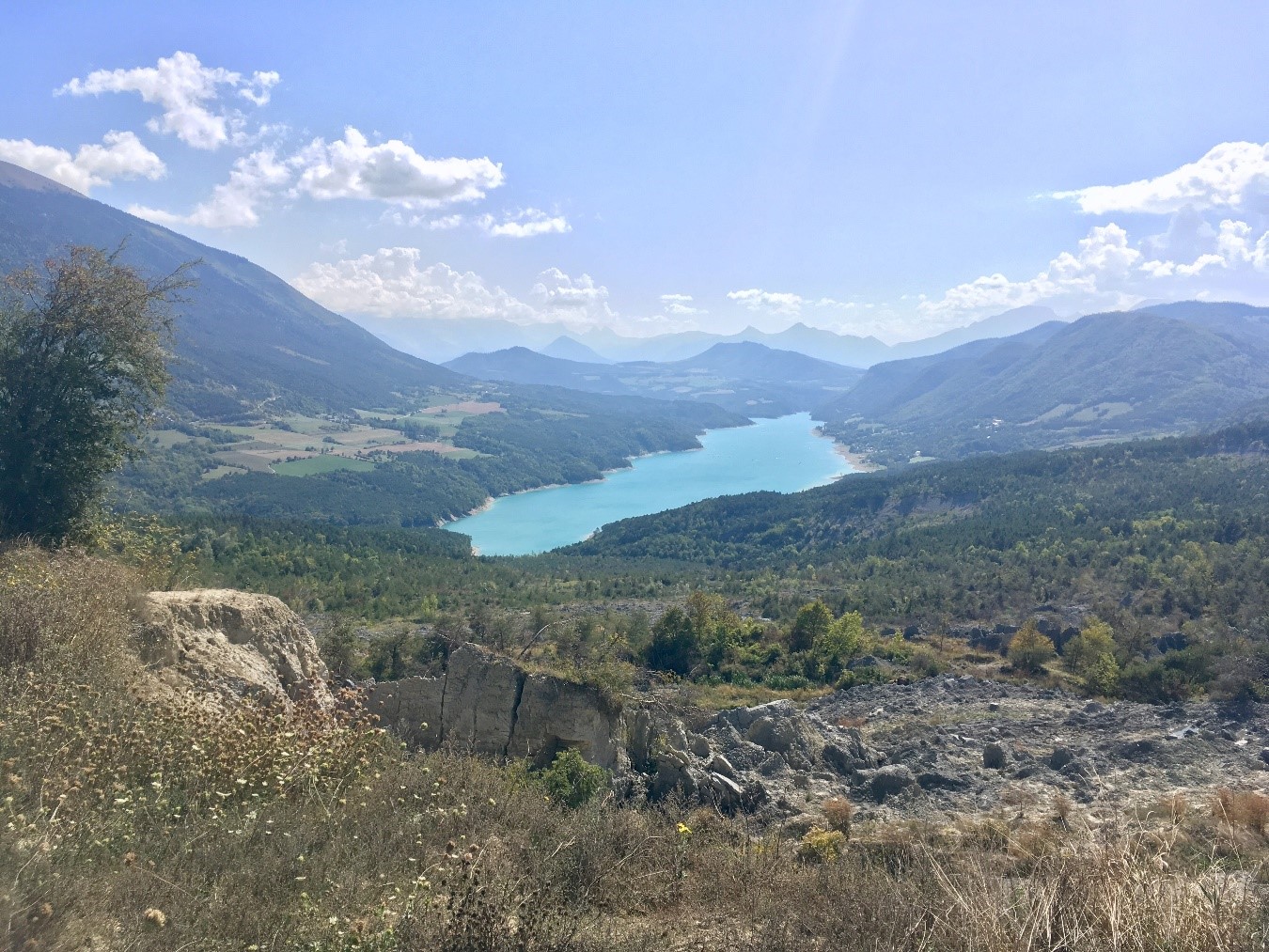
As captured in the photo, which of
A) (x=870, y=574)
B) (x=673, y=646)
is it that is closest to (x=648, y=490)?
(x=870, y=574)

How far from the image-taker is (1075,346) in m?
194

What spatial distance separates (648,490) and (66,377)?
11064 cm

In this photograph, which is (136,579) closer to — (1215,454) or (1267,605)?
(1267,605)

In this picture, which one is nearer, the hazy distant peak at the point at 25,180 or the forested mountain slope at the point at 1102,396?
the forested mountain slope at the point at 1102,396

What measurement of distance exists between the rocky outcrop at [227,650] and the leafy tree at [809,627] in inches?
792

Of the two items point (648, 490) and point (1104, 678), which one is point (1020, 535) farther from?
point (648, 490)

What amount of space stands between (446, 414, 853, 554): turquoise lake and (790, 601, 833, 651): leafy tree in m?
53.9

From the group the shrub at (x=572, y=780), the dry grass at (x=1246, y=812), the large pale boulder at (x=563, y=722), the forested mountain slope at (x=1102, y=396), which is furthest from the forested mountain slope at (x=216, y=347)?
the dry grass at (x=1246, y=812)

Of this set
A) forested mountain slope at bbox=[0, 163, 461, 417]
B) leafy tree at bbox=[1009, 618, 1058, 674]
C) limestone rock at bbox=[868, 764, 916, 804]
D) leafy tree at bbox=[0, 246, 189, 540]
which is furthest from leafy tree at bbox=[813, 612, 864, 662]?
forested mountain slope at bbox=[0, 163, 461, 417]

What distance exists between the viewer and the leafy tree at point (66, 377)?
34.7 ft

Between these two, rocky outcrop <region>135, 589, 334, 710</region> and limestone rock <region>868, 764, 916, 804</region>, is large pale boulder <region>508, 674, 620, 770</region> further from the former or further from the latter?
limestone rock <region>868, 764, 916, 804</region>

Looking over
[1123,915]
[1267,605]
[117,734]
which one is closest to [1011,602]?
[1267,605]

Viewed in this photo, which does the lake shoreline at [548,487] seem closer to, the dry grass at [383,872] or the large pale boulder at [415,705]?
the large pale boulder at [415,705]

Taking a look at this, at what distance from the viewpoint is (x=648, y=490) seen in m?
121
